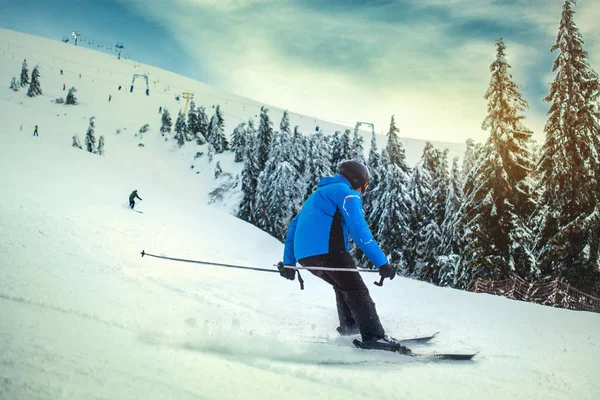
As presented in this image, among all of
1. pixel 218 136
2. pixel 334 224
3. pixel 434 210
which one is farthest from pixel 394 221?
pixel 218 136

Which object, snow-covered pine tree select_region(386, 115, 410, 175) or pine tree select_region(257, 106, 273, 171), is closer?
snow-covered pine tree select_region(386, 115, 410, 175)

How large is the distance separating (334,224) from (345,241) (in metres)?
0.27

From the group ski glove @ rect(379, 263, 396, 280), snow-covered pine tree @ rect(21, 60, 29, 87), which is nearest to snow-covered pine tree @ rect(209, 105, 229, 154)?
snow-covered pine tree @ rect(21, 60, 29, 87)

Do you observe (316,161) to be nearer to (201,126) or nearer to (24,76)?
(201,126)

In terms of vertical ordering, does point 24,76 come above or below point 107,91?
below

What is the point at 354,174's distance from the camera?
14.0 ft

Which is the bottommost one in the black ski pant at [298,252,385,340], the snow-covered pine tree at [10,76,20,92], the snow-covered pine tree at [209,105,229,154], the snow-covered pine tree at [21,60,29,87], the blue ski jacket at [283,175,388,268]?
the black ski pant at [298,252,385,340]

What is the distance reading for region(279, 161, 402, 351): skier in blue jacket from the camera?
3770 mm

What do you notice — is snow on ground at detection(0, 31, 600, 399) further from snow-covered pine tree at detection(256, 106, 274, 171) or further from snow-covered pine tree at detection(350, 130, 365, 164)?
snow-covered pine tree at detection(256, 106, 274, 171)

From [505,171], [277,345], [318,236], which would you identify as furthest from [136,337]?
[505,171]

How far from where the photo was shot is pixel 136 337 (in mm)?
2777

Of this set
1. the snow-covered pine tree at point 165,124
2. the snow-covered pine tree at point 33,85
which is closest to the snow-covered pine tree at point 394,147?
the snow-covered pine tree at point 165,124

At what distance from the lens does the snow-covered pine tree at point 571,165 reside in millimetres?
14352

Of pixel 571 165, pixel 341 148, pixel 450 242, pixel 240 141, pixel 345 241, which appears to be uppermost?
pixel 240 141
